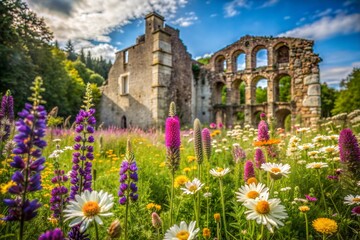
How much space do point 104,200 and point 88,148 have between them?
0.54m

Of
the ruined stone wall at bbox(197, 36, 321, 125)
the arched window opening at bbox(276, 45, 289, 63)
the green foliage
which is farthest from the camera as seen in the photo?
the green foliage

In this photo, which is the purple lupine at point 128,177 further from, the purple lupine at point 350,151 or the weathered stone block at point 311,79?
the weathered stone block at point 311,79

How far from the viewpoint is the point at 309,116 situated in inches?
445

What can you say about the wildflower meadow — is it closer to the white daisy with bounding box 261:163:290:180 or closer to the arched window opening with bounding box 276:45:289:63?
the white daisy with bounding box 261:163:290:180

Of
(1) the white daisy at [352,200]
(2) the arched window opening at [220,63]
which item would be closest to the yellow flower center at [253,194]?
(1) the white daisy at [352,200]

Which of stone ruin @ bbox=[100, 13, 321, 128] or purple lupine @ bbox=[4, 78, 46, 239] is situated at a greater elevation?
stone ruin @ bbox=[100, 13, 321, 128]

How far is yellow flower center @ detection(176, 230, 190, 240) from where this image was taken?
1146mm

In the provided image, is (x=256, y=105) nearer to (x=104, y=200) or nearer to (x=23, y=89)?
(x=23, y=89)

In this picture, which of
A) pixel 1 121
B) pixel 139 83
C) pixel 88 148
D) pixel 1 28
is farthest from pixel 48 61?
pixel 88 148

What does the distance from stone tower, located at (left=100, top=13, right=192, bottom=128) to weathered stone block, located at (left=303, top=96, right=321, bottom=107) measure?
24.0 feet

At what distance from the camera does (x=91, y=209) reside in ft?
3.55

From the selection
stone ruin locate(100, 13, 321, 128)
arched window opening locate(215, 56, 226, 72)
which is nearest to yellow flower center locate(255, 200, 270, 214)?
stone ruin locate(100, 13, 321, 128)

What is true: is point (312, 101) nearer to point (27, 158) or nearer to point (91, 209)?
point (91, 209)

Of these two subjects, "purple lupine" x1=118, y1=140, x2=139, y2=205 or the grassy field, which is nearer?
"purple lupine" x1=118, y1=140, x2=139, y2=205
